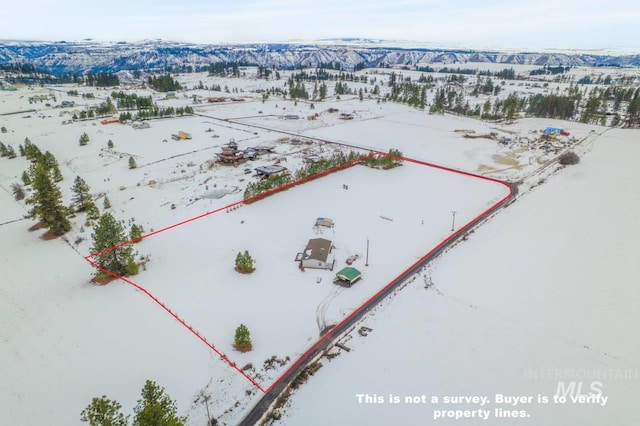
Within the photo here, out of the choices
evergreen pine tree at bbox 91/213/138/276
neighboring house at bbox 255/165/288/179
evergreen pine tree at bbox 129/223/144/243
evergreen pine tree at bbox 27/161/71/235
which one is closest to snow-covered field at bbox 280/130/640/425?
evergreen pine tree at bbox 91/213/138/276

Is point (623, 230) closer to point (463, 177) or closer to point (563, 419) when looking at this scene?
point (463, 177)

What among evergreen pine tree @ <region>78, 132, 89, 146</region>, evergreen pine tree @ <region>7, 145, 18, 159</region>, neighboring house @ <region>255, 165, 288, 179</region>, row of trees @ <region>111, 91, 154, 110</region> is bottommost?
neighboring house @ <region>255, 165, 288, 179</region>

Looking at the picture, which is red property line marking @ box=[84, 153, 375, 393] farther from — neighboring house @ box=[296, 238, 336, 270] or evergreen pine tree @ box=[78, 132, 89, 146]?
evergreen pine tree @ box=[78, 132, 89, 146]

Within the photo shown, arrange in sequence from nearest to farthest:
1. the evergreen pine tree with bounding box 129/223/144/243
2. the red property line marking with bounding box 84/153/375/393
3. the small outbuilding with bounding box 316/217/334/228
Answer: the red property line marking with bounding box 84/153/375/393, the evergreen pine tree with bounding box 129/223/144/243, the small outbuilding with bounding box 316/217/334/228

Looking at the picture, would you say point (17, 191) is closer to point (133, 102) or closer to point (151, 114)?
point (151, 114)

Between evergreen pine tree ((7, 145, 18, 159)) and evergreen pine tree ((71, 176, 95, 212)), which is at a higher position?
evergreen pine tree ((7, 145, 18, 159))

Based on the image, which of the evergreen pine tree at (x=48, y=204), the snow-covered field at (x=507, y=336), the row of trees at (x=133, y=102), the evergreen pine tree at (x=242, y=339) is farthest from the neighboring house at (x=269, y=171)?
the row of trees at (x=133, y=102)

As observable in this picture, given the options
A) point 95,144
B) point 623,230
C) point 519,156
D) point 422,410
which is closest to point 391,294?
point 422,410

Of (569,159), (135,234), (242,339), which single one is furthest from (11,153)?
(569,159)
